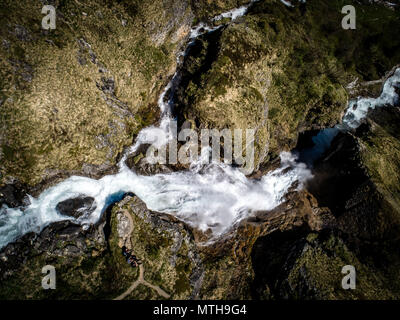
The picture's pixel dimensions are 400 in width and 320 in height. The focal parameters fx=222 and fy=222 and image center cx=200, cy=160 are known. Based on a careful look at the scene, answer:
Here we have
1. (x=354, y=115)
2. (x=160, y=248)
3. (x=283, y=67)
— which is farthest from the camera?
(x=354, y=115)

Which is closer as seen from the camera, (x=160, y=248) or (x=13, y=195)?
(x=13, y=195)

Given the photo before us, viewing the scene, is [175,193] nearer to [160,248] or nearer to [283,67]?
[160,248]

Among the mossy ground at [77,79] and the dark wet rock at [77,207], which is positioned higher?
the mossy ground at [77,79]

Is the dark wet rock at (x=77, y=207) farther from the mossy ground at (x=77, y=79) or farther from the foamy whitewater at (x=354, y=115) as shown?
the foamy whitewater at (x=354, y=115)

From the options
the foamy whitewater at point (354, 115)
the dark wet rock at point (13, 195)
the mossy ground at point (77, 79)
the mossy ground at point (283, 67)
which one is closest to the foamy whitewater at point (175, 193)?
the dark wet rock at point (13, 195)

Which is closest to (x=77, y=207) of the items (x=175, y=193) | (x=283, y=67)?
(x=175, y=193)

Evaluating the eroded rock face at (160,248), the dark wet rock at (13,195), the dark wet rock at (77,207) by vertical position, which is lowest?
the eroded rock face at (160,248)
